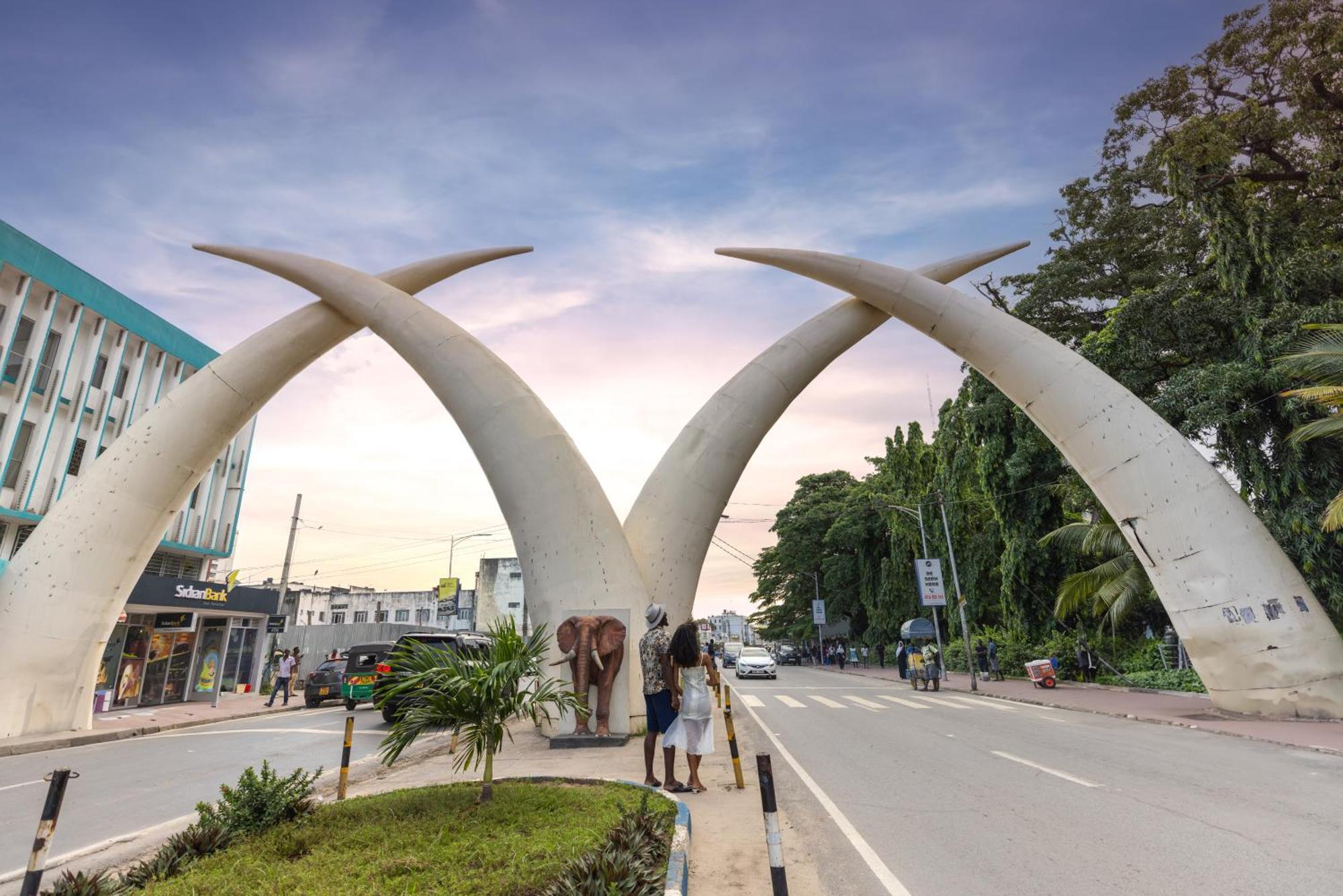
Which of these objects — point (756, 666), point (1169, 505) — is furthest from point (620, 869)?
point (756, 666)

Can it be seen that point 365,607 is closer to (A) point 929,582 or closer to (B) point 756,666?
(B) point 756,666

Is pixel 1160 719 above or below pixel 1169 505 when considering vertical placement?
below

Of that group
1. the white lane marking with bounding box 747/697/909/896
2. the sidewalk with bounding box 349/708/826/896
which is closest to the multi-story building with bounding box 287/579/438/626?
the sidewalk with bounding box 349/708/826/896

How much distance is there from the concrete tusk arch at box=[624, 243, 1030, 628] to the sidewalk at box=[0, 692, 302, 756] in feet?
39.1

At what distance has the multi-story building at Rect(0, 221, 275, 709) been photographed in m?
20.7

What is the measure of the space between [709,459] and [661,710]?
28.3ft

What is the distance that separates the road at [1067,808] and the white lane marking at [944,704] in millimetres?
4368

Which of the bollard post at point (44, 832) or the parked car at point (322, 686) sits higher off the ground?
the bollard post at point (44, 832)

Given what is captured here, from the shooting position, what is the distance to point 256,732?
15.5 meters

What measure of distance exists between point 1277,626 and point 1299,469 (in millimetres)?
4696

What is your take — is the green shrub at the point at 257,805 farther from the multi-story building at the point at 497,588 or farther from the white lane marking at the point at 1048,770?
the multi-story building at the point at 497,588

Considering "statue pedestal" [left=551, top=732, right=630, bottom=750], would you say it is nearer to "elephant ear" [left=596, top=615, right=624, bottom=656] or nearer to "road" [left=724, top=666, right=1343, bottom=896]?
"elephant ear" [left=596, top=615, right=624, bottom=656]

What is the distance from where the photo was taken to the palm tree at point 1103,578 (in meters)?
22.4

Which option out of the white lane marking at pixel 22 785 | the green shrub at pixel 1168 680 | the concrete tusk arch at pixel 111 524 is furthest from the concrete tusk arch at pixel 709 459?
the green shrub at pixel 1168 680
